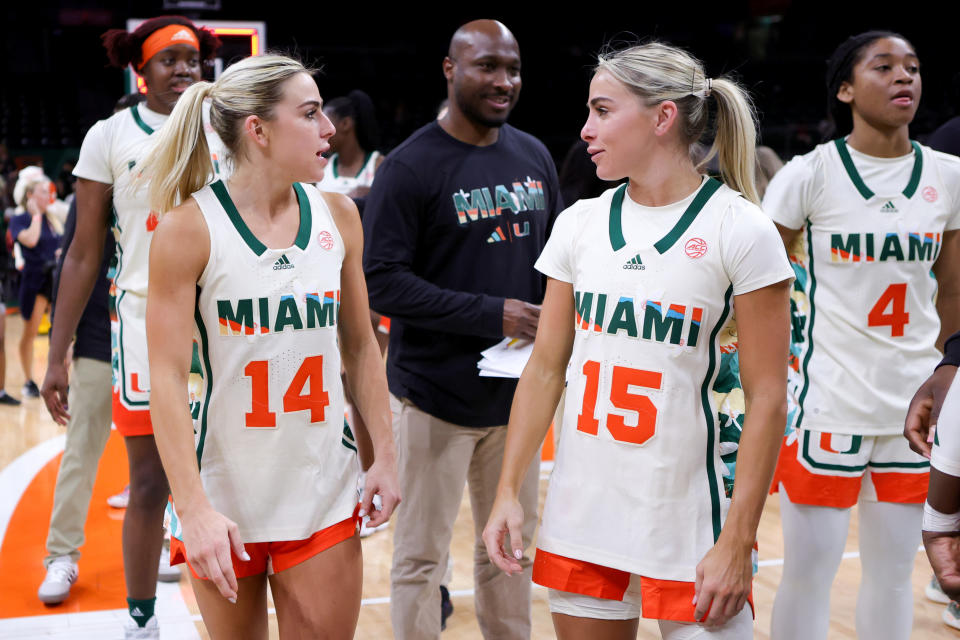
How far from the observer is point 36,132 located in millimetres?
15938

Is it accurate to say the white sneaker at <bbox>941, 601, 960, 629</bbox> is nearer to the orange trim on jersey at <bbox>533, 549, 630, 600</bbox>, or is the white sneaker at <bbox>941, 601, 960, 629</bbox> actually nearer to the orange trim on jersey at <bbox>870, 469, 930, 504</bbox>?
the orange trim on jersey at <bbox>870, 469, 930, 504</bbox>

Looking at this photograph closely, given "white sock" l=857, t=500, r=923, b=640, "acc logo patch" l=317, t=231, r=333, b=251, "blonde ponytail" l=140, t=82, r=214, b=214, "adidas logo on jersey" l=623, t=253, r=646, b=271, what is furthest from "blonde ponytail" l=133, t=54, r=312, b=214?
"white sock" l=857, t=500, r=923, b=640

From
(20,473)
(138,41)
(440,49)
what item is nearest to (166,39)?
(138,41)

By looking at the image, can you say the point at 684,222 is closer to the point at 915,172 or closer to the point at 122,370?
the point at 915,172

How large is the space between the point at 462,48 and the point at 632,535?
5.15 feet

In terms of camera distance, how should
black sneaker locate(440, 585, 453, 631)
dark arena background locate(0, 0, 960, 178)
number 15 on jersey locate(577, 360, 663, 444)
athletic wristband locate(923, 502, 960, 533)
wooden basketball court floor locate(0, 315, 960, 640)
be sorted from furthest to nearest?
dark arena background locate(0, 0, 960, 178) < black sneaker locate(440, 585, 453, 631) < wooden basketball court floor locate(0, 315, 960, 640) < number 15 on jersey locate(577, 360, 663, 444) < athletic wristband locate(923, 502, 960, 533)

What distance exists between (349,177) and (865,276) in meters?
3.33

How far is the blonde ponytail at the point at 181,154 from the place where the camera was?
209 cm

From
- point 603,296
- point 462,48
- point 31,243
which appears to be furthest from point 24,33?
point 603,296

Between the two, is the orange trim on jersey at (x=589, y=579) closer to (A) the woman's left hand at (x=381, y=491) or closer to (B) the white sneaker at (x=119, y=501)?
(A) the woman's left hand at (x=381, y=491)

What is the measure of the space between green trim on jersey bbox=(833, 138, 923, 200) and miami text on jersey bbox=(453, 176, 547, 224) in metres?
0.85

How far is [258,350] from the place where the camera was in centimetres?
201

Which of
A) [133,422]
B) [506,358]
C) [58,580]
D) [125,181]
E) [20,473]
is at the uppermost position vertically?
[125,181]

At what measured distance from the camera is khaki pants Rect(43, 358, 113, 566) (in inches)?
151
